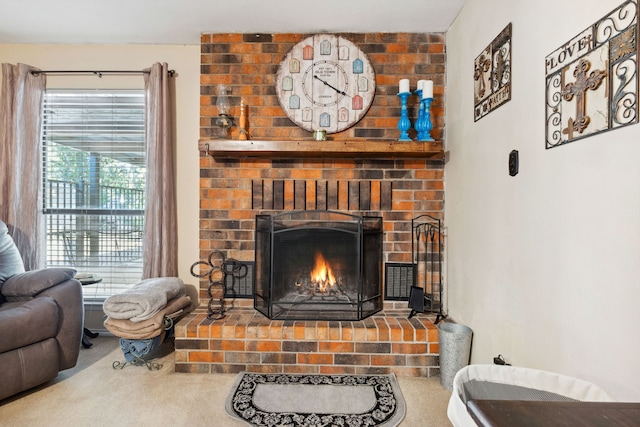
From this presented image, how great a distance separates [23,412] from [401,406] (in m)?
1.89

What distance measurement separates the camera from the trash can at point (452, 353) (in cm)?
201

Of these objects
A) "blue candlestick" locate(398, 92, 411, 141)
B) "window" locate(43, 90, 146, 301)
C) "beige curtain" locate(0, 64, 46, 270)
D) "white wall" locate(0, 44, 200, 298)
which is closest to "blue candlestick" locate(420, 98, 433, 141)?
"blue candlestick" locate(398, 92, 411, 141)

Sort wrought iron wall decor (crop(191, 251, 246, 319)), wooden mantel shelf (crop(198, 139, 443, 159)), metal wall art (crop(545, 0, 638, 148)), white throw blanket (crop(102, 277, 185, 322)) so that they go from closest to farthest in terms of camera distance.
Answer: metal wall art (crop(545, 0, 638, 148)), white throw blanket (crop(102, 277, 185, 322)), wooden mantel shelf (crop(198, 139, 443, 159)), wrought iron wall decor (crop(191, 251, 246, 319))

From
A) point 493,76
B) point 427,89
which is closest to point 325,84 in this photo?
point 427,89

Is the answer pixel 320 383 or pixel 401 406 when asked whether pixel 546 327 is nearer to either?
pixel 401 406

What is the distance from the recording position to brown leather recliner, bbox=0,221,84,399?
1822 millimetres

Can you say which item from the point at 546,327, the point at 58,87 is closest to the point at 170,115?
the point at 58,87

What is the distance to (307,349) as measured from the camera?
2.19 meters

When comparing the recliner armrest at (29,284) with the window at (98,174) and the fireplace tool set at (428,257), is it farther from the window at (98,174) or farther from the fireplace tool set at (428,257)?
the fireplace tool set at (428,257)

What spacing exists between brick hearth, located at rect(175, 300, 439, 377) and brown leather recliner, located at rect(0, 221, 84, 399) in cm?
61

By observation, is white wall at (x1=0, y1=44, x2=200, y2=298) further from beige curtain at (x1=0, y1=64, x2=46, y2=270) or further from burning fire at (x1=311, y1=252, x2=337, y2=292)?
burning fire at (x1=311, y1=252, x2=337, y2=292)

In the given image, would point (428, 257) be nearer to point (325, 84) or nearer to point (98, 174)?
point (325, 84)

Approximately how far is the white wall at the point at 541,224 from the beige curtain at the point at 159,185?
204 centimetres

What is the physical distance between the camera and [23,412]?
1.77 m
